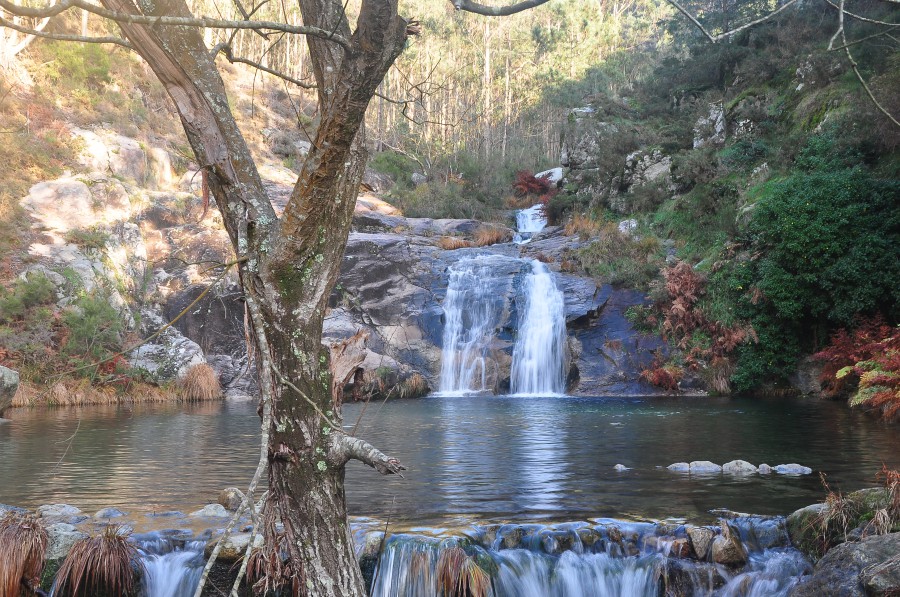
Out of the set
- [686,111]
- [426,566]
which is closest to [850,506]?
[426,566]

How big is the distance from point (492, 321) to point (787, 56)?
1453 centimetres

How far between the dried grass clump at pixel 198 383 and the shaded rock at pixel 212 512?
1516 centimetres

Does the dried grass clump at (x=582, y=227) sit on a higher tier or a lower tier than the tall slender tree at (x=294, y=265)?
higher

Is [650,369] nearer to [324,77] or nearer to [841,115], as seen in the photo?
[841,115]

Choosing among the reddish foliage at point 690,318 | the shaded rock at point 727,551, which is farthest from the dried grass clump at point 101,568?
the reddish foliage at point 690,318

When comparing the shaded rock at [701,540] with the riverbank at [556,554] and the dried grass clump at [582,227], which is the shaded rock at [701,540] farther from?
the dried grass clump at [582,227]

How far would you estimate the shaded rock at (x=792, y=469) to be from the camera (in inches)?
358

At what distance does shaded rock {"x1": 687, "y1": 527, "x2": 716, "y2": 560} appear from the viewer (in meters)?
6.29

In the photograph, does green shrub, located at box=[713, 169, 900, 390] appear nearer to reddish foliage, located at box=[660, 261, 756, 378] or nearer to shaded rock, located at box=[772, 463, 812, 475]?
reddish foliage, located at box=[660, 261, 756, 378]

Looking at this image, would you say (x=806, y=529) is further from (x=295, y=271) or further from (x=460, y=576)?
(x=295, y=271)

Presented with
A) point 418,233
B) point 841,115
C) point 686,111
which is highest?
point 686,111

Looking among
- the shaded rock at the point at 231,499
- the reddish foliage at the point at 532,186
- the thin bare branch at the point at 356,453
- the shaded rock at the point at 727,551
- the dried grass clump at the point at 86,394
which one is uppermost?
the reddish foliage at the point at 532,186

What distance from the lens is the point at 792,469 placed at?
925 centimetres

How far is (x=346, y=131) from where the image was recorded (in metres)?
2.92
